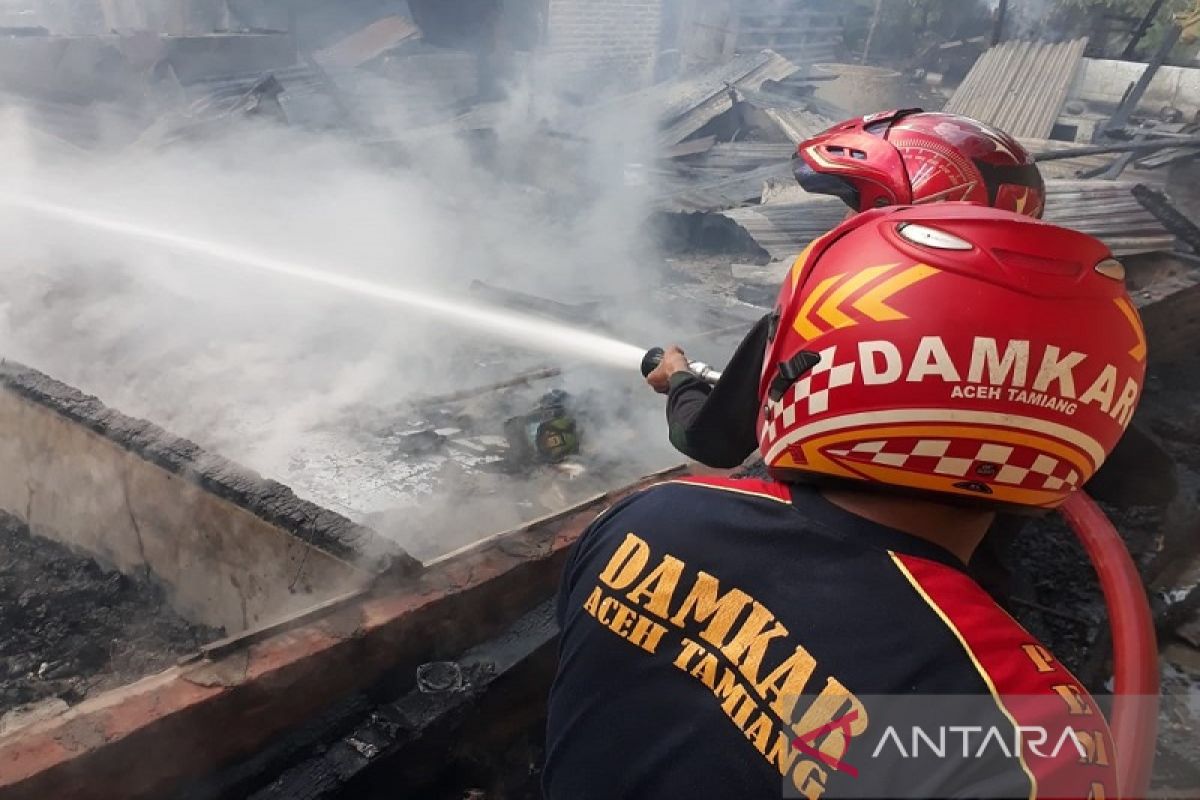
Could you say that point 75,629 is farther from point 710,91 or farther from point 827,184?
point 710,91

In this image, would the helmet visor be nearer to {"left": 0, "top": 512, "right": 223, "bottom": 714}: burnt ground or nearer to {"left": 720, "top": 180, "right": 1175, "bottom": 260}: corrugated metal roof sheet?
{"left": 720, "top": 180, "right": 1175, "bottom": 260}: corrugated metal roof sheet

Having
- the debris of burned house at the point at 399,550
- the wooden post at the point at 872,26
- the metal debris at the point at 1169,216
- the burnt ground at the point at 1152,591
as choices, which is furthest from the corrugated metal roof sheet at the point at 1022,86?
the burnt ground at the point at 1152,591

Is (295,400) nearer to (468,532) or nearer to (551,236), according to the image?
(468,532)

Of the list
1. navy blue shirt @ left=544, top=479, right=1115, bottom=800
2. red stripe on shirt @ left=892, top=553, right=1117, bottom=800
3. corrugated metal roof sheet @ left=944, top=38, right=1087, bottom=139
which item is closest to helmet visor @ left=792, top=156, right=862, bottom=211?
navy blue shirt @ left=544, top=479, right=1115, bottom=800

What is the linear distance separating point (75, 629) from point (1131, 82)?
20482 millimetres

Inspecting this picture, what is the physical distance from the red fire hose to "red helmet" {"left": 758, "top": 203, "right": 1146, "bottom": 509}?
51 cm

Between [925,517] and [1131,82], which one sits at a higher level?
[1131,82]

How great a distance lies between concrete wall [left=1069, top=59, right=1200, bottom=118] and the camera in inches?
659

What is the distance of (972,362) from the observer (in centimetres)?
135

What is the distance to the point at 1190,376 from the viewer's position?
576cm

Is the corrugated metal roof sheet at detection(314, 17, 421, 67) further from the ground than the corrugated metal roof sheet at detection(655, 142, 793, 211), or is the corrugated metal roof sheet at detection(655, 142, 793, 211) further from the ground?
the corrugated metal roof sheet at detection(314, 17, 421, 67)

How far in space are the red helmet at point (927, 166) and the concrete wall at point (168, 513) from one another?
2.52 m

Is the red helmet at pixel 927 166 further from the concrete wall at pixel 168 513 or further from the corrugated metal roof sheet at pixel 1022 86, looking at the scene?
the corrugated metal roof sheet at pixel 1022 86

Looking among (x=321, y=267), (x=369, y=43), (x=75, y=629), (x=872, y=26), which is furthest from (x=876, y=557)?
(x=872, y=26)
